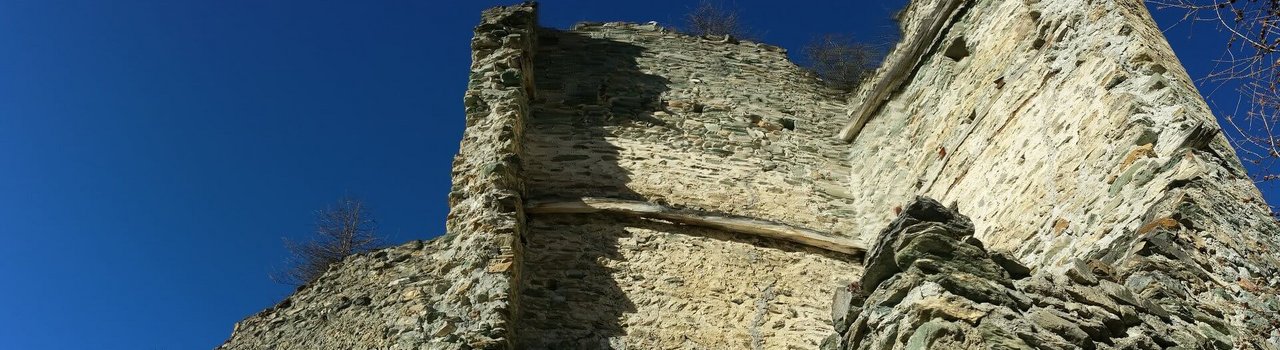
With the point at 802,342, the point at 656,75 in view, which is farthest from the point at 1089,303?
the point at 656,75

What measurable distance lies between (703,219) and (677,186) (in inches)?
21.6

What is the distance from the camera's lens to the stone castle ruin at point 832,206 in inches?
147

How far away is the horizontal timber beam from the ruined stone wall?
0.21 ft

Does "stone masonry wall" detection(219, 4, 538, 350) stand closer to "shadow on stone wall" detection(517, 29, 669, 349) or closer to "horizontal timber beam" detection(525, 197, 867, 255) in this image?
"shadow on stone wall" detection(517, 29, 669, 349)

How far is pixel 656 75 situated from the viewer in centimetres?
938

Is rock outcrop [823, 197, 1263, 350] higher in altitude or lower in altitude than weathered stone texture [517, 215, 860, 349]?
lower

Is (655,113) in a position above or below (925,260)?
above

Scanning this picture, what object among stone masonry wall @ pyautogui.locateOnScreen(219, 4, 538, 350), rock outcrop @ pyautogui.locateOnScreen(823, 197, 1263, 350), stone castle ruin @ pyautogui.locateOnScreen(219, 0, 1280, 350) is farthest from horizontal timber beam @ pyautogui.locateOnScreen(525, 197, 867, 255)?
rock outcrop @ pyautogui.locateOnScreen(823, 197, 1263, 350)

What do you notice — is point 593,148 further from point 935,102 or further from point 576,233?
point 935,102

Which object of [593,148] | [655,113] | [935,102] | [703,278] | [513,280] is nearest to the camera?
[513,280]

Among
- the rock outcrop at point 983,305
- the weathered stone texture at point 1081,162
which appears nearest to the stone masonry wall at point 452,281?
the rock outcrop at point 983,305

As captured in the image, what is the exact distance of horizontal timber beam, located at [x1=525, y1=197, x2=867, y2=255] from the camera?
7.30 m

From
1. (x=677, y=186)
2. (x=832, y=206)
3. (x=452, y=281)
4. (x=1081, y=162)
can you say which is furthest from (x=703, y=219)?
(x=1081, y=162)

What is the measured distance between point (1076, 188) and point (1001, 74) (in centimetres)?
173
